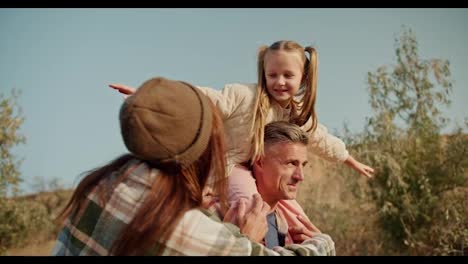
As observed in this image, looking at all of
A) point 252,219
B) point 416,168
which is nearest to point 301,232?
point 252,219

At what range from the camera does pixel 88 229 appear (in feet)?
6.23

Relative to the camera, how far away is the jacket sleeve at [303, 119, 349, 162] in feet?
12.4

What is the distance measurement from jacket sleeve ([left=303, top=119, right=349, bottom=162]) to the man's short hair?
68cm

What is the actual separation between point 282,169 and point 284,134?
0.21 m

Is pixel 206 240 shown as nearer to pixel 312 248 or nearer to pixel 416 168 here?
pixel 312 248

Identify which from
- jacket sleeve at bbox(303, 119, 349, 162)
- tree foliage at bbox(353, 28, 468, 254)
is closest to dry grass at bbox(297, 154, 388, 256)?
tree foliage at bbox(353, 28, 468, 254)

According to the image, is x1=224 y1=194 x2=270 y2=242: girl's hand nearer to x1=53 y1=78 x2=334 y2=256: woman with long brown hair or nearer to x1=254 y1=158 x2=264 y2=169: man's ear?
x1=53 y1=78 x2=334 y2=256: woman with long brown hair
